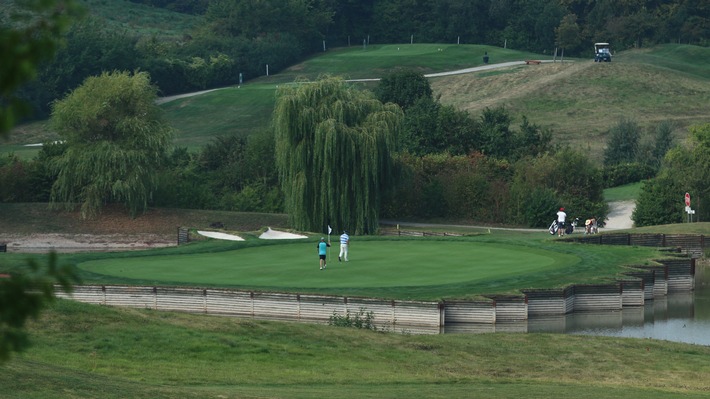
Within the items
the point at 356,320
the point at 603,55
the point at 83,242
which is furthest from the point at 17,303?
the point at 603,55

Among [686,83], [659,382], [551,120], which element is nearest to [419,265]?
[659,382]

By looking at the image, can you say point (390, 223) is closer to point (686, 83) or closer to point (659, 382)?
point (659, 382)

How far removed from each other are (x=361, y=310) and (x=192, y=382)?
12.5 metres

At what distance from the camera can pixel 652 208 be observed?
7100 cm

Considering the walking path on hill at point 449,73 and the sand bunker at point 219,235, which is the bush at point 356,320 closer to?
the sand bunker at point 219,235

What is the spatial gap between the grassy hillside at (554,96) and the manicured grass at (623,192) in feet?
37.6

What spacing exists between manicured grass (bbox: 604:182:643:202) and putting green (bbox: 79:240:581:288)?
3067cm

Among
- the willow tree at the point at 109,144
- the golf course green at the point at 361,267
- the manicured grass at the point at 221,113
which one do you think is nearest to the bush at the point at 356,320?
the golf course green at the point at 361,267

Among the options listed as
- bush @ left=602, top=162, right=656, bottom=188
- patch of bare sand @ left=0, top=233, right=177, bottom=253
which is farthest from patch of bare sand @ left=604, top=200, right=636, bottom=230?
patch of bare sand @ left=0, top=233, right=177, bottom=253

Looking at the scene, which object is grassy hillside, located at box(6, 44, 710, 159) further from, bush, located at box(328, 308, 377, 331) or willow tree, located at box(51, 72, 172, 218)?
bush, located at box(328, 308, 377, 331)

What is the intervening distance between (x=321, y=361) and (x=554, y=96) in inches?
3523

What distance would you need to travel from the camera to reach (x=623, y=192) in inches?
3337

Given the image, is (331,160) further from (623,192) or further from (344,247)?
(623,192)

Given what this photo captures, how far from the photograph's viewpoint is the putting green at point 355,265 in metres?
43.8
